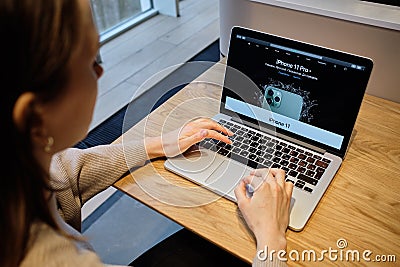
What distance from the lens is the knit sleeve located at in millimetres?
867

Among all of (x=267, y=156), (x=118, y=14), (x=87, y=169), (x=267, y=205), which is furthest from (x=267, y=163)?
(x=118, y=14)

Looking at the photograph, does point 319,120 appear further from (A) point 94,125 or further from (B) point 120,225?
(A) point 94,125

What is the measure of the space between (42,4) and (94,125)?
1.69 m

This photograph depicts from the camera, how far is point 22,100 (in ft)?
1.53

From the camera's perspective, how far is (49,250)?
0.57m

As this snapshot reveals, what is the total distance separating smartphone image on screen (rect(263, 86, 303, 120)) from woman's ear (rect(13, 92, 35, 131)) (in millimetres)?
572

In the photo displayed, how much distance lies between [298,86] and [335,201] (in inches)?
9.8

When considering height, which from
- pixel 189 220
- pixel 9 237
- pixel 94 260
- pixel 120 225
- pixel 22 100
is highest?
pixel 22 100

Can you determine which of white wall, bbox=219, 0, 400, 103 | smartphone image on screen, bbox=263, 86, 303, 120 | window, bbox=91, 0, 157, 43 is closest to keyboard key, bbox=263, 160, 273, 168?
smartphone image on screen, bbox=263, 86, 303, 120

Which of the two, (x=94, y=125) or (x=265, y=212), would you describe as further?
(x=94, y=125)

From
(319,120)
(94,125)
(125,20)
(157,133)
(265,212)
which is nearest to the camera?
(265,212)

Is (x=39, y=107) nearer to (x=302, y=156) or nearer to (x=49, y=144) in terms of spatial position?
(x=49, y=144)

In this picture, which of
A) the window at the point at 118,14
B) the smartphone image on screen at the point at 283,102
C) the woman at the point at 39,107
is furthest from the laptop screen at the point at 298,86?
the window at the point at 118,14

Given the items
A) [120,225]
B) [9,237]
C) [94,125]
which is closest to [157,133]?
[9,237]
